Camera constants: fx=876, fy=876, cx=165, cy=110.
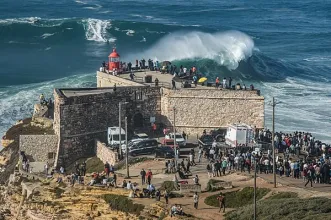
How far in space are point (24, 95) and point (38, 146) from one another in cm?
2704

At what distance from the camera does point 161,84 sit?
186 feet

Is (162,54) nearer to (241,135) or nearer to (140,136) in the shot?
(140,136)

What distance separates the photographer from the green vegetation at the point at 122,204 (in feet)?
135

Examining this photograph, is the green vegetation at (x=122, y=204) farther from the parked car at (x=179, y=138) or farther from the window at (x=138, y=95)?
the window at (x=138, y=95)

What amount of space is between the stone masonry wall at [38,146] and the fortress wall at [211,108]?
7683 mm

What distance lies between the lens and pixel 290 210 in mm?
36938

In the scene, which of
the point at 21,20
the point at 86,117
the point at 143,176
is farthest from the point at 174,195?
the point at 21,20

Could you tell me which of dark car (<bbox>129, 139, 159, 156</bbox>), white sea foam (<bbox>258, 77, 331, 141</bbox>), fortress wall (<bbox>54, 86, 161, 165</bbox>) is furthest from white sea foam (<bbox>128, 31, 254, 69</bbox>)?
dark car (<bbox>129, 139, 159, 156</bbox>)

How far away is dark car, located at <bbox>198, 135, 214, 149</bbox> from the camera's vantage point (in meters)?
51.4

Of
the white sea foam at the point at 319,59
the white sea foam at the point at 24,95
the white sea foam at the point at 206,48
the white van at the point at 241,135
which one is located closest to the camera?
the white van at the point at 241,135

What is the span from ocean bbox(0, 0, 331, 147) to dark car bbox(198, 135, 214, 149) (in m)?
13.2

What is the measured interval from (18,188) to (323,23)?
92.3 meters

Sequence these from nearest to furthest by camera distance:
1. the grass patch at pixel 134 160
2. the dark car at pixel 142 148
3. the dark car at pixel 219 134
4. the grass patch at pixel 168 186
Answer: the grass patch at pixel 168 186 → the grass patch at pixel 134 160 → the dark car at pixel 142 148 → the dark car at pixel 219 134

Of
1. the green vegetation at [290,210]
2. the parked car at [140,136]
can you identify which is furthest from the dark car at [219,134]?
the green vegetation at [290,210]
